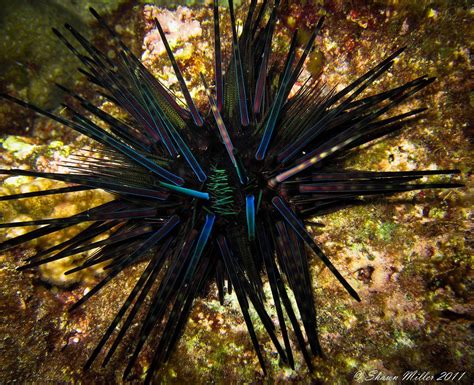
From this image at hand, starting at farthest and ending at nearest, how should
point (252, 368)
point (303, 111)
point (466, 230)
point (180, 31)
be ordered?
point (180, 31), point (303, 111), point (252, 368), point (466, 230)

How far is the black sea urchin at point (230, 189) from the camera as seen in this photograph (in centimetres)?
223

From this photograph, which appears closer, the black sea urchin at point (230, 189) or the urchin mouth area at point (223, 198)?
the black sea urchin at point (230, 189)

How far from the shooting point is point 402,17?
9.09ft

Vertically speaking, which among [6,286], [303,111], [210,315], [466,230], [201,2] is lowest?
[6,286]

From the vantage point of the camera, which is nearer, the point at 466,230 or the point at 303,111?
the point at 466,230

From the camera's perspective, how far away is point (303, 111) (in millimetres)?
2643

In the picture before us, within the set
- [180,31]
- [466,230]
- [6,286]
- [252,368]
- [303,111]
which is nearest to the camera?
[466,230]

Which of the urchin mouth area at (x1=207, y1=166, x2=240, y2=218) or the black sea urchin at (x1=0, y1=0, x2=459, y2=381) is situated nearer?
the black sea urchin at (x1=0, y1=0, x2=459, y2=381)

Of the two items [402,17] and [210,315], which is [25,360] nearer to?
[210,315]

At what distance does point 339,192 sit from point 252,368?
1609 millimetres

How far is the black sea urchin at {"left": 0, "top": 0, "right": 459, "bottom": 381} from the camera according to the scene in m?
2.23

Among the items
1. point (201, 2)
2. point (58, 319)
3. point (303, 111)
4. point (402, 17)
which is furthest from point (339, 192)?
point (201, 2)

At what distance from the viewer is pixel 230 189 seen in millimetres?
2520

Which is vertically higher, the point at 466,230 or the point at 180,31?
the point at 180,31
